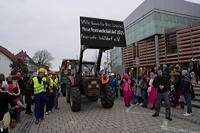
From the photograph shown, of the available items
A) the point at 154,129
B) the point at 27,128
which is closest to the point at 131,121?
the point at 154,129

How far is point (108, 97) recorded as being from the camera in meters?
6.34

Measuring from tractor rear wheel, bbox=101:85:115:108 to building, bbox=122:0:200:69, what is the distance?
13.1 meters

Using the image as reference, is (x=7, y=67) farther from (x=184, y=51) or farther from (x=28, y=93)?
(x=184, y=51)

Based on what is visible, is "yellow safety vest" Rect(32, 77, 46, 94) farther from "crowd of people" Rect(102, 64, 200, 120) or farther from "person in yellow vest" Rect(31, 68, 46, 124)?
"crowd of people" Rect(102, 64, 200, 120)

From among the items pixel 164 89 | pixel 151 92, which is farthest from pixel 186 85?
pixel 151 92

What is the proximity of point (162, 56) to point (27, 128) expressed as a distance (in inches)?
849

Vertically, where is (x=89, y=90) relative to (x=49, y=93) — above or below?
above

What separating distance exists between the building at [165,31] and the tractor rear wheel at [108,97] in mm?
13102

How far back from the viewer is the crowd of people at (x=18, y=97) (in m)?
2.68

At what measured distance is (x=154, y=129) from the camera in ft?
12.8

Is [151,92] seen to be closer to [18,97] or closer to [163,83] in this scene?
[163,83]

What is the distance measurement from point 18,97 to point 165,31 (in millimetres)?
22182

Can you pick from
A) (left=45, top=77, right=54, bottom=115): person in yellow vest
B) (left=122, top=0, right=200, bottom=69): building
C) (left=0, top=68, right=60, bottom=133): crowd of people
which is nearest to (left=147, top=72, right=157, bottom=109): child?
(left=0, top=68, right=60, bottom=133): crowd of people

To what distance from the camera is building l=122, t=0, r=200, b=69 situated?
60.0ft
